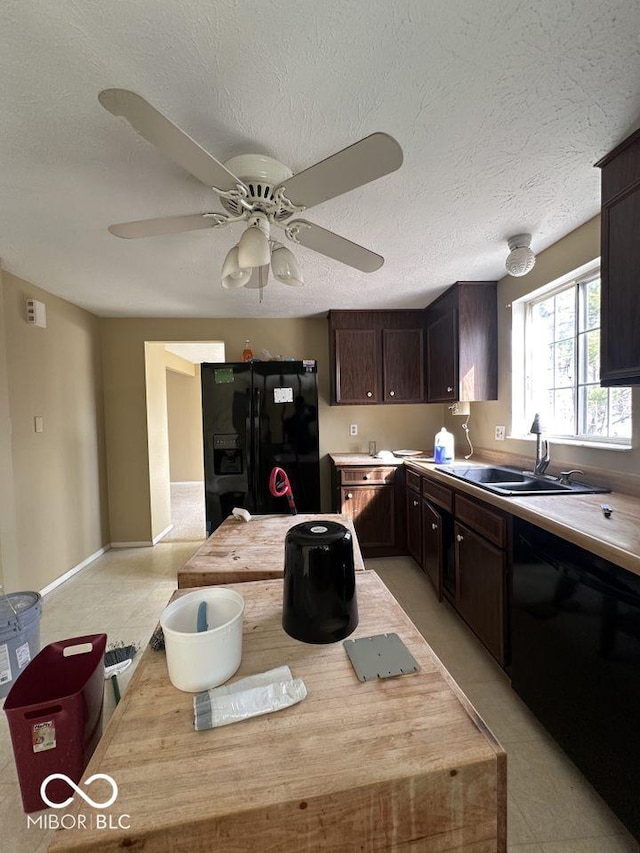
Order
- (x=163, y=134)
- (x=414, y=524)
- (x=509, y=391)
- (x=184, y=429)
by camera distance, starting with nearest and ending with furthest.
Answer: (x=163, y=134), (x=509, y=391), (x=414, y=524), (x=184, y=429)

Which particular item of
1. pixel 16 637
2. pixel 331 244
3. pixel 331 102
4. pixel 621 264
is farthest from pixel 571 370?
pixel 16 637

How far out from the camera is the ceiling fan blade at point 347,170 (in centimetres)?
94

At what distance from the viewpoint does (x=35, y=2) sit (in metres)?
0.85

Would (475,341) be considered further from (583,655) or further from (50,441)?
(50,441)

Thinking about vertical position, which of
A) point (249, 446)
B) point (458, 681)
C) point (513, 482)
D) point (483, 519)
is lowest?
point (458, 681)

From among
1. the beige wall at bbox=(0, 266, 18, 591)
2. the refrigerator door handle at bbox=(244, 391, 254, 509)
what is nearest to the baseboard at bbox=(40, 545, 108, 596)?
the beige wall at bbox=(0, 266, 18, 591)

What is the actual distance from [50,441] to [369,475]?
8.61 ft

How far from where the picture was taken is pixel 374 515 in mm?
3086

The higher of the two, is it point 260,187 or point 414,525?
point 260,187

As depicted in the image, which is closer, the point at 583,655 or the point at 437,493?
the point at 583,655

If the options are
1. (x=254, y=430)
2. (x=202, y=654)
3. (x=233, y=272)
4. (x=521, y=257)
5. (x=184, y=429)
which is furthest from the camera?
(x=184, y=429)

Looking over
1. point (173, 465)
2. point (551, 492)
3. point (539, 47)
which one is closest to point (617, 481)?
point (551, 492)

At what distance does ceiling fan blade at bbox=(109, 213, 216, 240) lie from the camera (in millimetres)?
1304

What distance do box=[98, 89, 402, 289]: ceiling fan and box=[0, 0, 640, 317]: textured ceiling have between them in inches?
7.3
